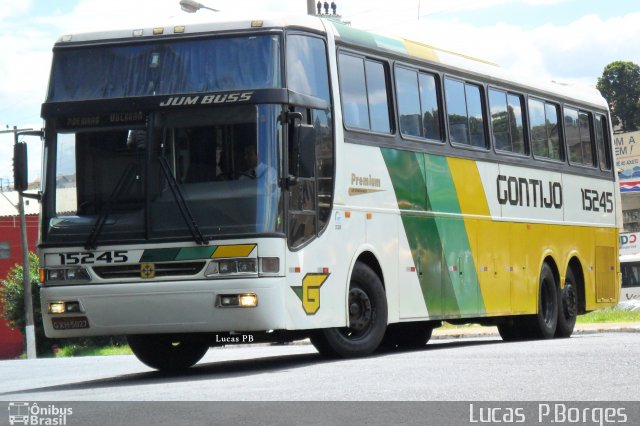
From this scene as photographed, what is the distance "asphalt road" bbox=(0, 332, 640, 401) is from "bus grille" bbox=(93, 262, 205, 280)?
1066mm

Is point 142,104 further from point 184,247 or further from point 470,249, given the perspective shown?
point 470,249

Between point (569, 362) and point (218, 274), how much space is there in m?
3.51

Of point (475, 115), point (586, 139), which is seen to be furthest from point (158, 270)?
point (586, 139)

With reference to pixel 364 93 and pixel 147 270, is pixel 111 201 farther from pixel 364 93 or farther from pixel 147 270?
pixel 364 93

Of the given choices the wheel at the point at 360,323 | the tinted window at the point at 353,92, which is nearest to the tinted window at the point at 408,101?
the tinted window at the point at 353,92

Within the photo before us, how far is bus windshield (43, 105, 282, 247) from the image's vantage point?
45.5 ft

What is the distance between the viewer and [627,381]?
10.9 m

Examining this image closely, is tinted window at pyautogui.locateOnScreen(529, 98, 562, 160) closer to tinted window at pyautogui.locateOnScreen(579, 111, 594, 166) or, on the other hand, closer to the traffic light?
tinted window at pyautogui.locateOnScreen(579, 111, 594, 166)

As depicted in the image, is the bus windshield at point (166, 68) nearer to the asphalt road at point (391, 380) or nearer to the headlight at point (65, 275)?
the headlight at point (65, 275)

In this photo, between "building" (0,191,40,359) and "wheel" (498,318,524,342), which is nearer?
"wheel" (498,318,524,342)

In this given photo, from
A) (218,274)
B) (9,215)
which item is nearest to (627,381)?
(218,274)

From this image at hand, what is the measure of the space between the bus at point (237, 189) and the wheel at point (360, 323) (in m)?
0.02

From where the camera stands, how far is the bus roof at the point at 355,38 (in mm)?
14539

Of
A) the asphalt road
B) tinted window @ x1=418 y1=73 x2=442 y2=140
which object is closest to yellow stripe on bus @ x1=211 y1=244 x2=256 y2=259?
the asphalt road
